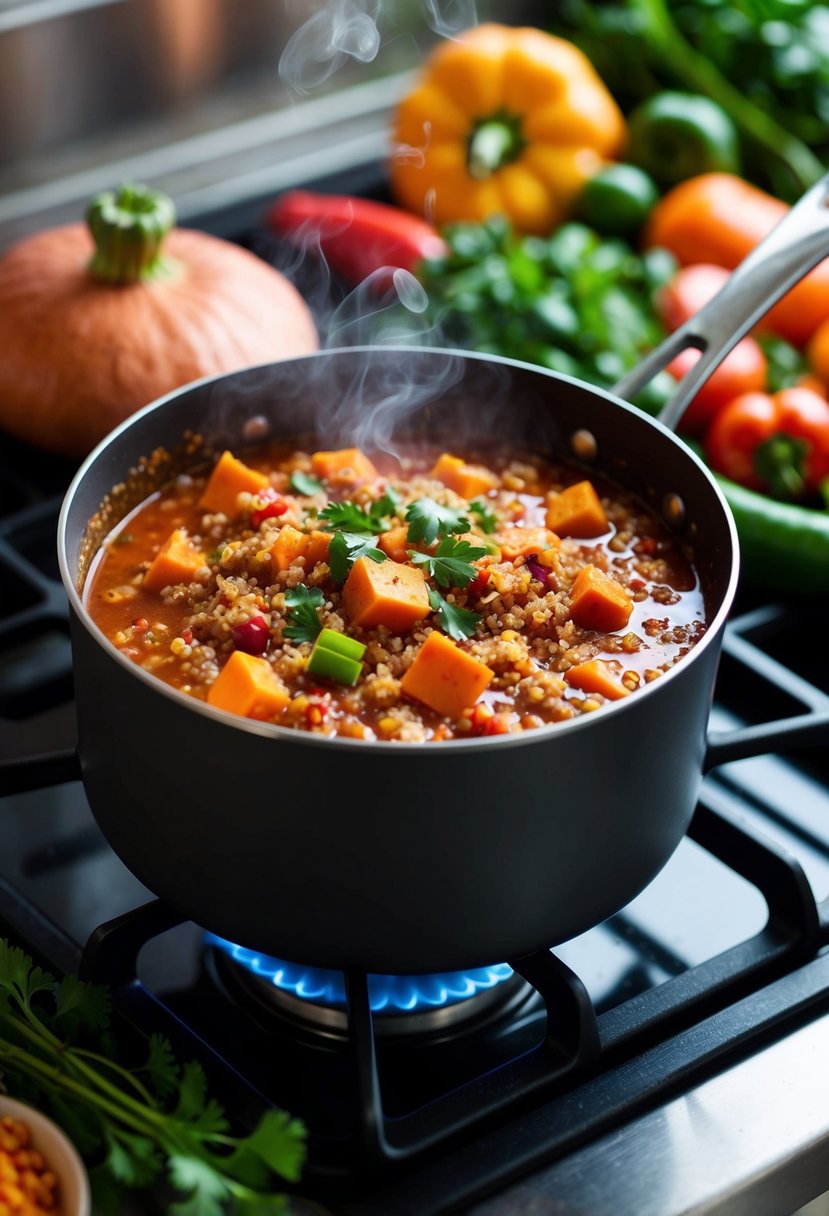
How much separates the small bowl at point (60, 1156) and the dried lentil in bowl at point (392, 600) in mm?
354

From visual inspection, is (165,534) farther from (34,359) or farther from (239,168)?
(239,168)

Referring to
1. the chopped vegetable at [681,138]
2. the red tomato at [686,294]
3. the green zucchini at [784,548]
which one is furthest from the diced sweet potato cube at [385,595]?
the chopped vegetable at [681,138]

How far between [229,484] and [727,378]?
95 cm

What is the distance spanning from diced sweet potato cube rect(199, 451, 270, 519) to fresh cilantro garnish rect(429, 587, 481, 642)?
31cm

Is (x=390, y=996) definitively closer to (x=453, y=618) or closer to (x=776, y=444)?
(x=453, y=618)

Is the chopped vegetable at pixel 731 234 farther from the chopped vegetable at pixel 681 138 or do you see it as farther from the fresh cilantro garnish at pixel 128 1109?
the fresh cilantro garnish at pixel 128 1109

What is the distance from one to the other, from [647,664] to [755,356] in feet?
3.32

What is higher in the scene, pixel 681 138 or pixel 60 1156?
pixel 681 138

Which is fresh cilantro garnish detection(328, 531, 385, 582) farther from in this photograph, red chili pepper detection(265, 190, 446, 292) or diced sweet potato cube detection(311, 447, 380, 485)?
red chili pepper detection(265, 190, 446, 292)

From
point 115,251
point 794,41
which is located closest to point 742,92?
point 794,41

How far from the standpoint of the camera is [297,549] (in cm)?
138

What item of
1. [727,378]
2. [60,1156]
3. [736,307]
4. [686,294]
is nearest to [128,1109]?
[60,1156]

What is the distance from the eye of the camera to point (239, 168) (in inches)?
102

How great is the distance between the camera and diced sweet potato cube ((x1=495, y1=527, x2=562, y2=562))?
141 cm
